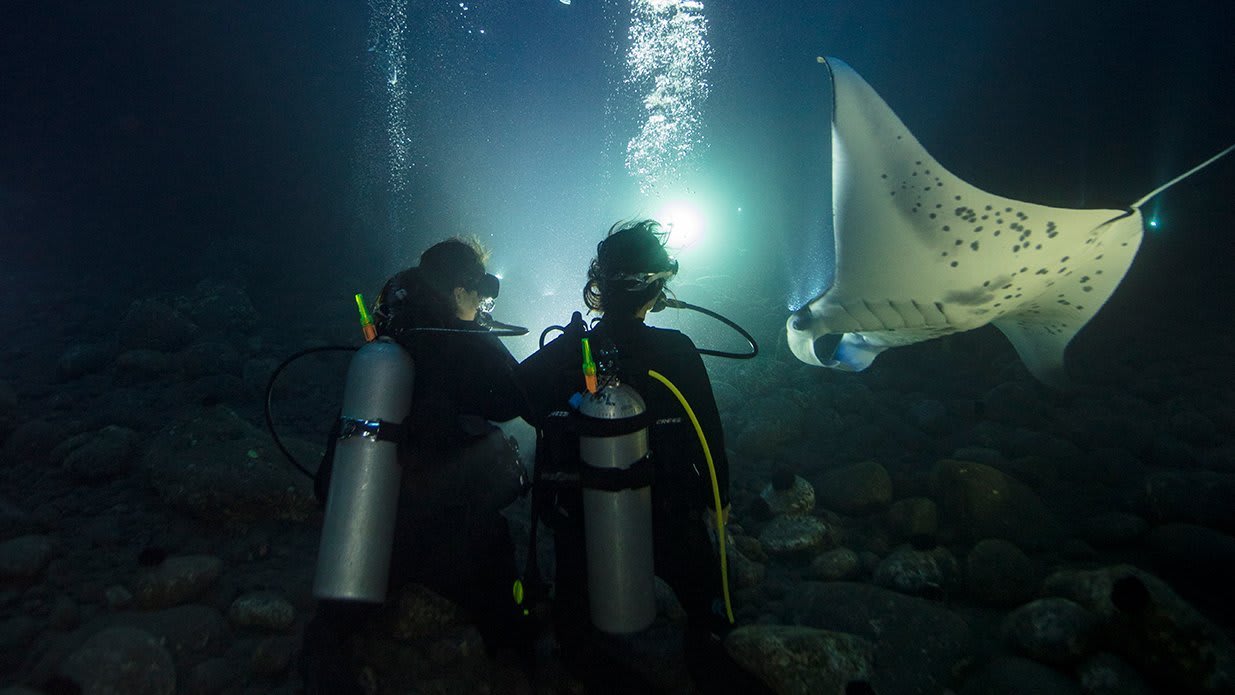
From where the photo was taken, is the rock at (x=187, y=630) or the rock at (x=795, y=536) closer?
the rock at (x=187, y=630)

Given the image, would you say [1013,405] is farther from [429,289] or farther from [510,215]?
Result: [510,215]

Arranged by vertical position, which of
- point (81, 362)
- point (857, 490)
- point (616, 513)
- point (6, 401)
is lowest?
point (857, 490)

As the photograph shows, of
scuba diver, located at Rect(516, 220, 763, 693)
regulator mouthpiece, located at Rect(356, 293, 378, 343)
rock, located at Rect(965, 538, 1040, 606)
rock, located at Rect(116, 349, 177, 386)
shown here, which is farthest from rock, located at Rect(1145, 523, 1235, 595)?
rock, located at Rect(116, 349, 177, 386)

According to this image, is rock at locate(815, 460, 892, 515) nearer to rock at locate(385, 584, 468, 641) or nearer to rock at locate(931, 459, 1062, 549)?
rock at locate(931, 459, 1062, 549)

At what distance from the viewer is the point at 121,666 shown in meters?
1.93

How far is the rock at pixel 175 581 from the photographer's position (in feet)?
8.30

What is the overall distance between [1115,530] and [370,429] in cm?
464

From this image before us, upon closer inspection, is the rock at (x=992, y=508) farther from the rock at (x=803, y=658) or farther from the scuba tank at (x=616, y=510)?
the scuba tank at (x=616, y=510)

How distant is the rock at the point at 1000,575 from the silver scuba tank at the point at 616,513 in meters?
2.28

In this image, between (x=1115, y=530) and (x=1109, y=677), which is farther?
(x=1115, y=530)

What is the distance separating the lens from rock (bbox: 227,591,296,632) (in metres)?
2.46

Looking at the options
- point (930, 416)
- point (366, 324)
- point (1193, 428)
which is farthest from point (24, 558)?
point (1193, 428)

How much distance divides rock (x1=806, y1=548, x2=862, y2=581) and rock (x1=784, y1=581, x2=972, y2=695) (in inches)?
10.7

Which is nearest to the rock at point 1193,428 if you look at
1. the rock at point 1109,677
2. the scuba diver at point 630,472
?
the rock at point 1109,677
